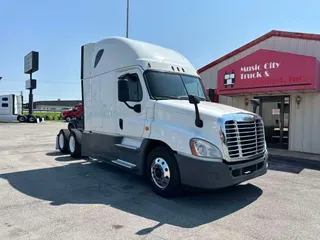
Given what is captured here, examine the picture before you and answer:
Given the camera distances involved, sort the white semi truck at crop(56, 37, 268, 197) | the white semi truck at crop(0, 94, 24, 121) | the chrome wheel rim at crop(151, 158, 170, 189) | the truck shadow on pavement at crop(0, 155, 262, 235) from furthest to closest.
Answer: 1. the white semi truck at crop(0, 94, 24, 121)
2. the chrome wheel rim at crop(151, 158, 170, 189)
3. the white semi truck at crop(56, 37, 268, 197)
4. the truck shadow on pavement at crop(0, 155, 262, 235)

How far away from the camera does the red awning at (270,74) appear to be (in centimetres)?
1004

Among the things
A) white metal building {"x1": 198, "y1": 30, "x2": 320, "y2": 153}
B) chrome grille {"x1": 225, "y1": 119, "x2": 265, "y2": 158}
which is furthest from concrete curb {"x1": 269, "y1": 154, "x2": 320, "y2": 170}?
chrome grille {"x1": 225, "y1": 119, "x2": 265, "y2": 158}

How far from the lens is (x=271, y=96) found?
42.2 feet

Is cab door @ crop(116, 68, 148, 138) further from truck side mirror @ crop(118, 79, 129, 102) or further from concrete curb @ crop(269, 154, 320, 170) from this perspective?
concrete curb @ crop(269, 154, 320, 170)

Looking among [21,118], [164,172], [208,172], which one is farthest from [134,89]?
[21,118]

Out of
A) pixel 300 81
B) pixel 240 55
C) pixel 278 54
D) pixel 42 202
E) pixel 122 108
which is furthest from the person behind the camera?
pixel 240 55

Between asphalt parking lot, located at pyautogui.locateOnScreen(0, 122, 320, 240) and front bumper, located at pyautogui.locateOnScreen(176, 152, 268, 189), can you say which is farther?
front bumper, located at pyautogui.locateOnScreen(176, 152, 268, 189)

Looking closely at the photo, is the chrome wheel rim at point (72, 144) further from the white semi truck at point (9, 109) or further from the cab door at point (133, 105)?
the white semi truck at point (9, 109)

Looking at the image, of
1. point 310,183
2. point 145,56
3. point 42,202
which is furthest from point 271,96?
point 42,202

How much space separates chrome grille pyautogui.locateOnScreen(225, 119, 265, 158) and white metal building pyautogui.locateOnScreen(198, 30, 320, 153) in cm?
571

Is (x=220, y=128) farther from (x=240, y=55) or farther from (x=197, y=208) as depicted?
(x=240, y=55)

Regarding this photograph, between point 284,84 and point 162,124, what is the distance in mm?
7196

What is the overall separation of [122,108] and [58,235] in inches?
134

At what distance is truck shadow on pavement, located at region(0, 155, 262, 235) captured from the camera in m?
4.50
